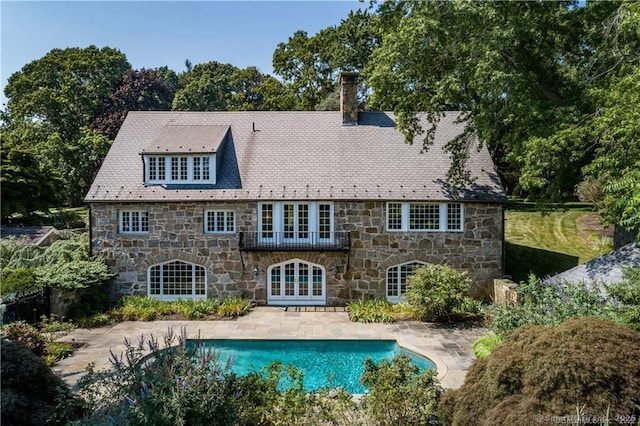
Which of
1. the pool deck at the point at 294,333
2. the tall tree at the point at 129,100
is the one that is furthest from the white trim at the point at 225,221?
the tall tree at the point at 129,100

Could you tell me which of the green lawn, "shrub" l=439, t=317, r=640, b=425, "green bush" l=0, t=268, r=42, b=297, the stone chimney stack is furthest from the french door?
"shrub" l=439, t=317, r=640, b=425

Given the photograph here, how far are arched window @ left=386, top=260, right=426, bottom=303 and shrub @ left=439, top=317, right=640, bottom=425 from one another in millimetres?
10527

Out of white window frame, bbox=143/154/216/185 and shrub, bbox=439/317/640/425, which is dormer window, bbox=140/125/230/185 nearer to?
white window frame, bbox=143/154/216/185

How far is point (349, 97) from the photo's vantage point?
1936cm

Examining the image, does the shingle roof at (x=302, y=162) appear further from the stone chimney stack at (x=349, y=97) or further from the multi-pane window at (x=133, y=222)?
the multi-pane window at (x=133, y=222)

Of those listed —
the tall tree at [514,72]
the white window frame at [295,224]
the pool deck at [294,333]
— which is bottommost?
the pool deck at [294,333]

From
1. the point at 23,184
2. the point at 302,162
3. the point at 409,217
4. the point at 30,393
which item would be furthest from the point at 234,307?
the point at 23,184

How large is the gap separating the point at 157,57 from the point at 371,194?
34.8ft

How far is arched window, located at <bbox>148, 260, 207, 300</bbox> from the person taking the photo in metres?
16.6

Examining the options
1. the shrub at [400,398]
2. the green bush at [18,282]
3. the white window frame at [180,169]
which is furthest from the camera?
the white window frame at [180,169]

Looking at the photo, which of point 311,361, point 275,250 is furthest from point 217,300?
point 311,361

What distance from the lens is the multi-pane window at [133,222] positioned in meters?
16.5

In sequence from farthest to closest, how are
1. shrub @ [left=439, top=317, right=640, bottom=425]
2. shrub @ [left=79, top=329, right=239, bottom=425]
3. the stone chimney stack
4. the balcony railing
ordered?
the stone chimney stack
the balcony railing
shrub @ [left=79, top=329, right=239, bottom=425]
shrub @ [left=439, top=317, right=640, bottom=425]

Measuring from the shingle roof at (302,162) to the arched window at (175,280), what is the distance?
277 centimetres
